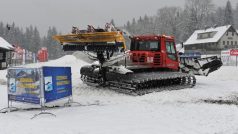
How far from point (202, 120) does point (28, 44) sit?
128504 mm

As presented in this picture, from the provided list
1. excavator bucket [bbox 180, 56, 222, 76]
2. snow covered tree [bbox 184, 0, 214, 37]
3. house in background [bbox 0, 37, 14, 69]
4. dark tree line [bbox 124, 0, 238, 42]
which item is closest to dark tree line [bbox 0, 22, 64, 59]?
dark tree line [bbox 124, 0, 238, 42]

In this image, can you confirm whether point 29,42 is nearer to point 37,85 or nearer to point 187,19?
point 187,19

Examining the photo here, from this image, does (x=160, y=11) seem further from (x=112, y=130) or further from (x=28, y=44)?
(x=112, y=130)

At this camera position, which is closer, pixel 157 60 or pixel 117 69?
pixel 117 69

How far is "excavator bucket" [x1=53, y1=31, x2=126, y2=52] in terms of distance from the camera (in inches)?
609

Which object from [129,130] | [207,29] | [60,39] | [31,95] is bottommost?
[129,130]

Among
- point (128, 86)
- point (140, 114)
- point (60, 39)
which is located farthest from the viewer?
point (60, 39)

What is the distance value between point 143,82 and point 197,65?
5.96m

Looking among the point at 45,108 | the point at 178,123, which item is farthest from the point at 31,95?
the point at 178,123

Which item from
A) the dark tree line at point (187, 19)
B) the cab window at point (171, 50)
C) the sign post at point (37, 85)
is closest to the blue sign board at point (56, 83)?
the sign post at point (37, 85)

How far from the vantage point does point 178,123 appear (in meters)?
10.4

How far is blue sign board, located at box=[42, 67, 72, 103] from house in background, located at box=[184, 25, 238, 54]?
234 feet

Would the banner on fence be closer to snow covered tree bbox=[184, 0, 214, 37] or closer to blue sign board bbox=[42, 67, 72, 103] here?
blue sign board bbox=[42, 67, 72, 103]

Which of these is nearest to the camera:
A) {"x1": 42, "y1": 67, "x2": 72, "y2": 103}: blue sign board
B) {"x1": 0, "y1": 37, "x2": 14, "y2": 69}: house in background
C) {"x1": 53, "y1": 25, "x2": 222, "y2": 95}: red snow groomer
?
{"x1": 42, "y1": 67, "x2": 72, "y2": 103}: blue sign board
